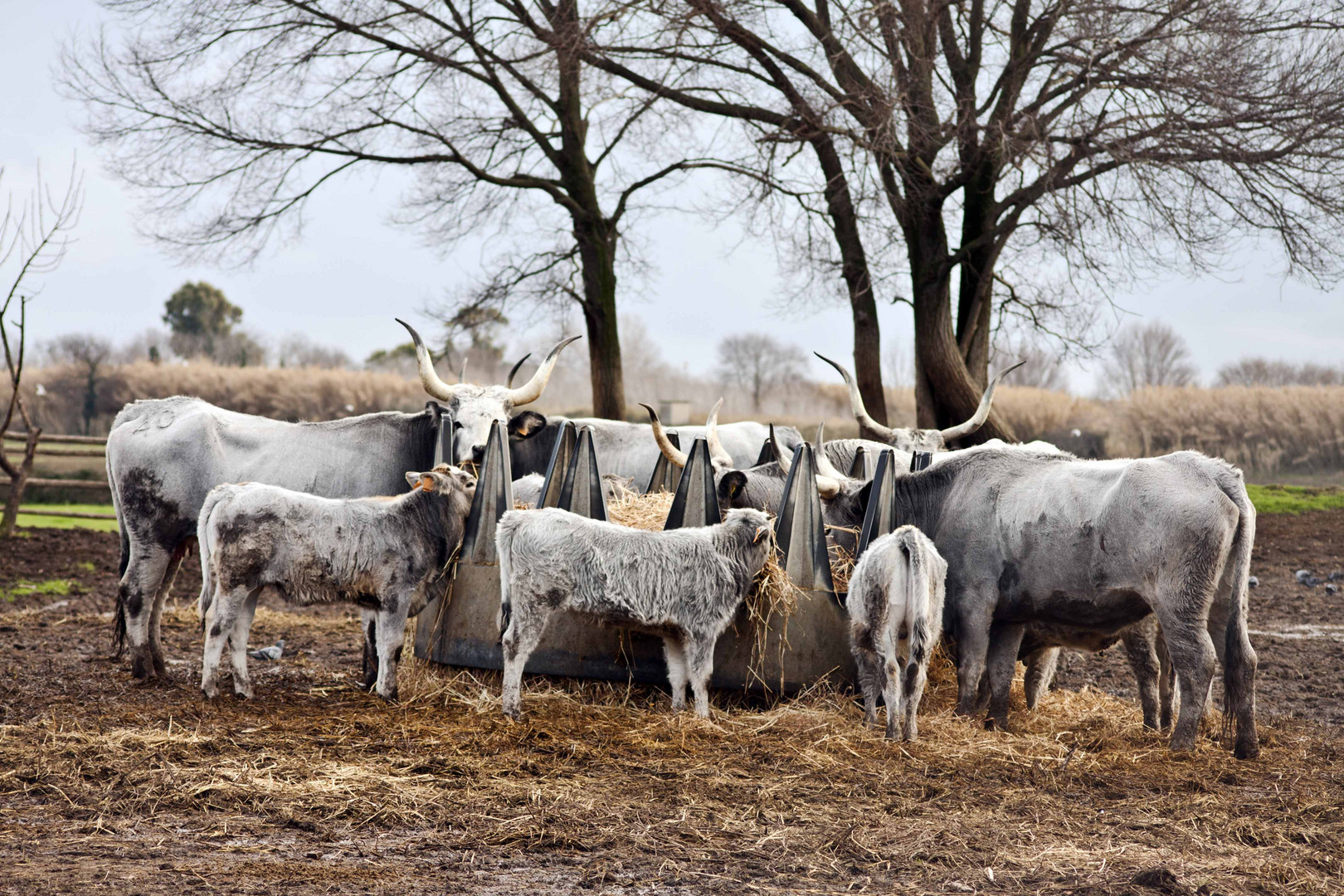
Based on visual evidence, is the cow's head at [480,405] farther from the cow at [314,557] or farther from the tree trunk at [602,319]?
the tree trunk at [602,319]

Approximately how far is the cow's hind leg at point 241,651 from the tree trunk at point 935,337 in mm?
10058

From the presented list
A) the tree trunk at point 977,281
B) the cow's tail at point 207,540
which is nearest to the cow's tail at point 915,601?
the cow's tail at point 207,540

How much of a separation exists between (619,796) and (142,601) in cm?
472

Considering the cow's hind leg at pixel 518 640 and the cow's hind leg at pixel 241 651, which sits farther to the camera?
the cow's hind leg at pixel 241 651

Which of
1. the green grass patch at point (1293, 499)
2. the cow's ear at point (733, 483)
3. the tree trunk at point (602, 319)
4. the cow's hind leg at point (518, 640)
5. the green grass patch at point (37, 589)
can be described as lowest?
the green grass patch at point (37, 589)

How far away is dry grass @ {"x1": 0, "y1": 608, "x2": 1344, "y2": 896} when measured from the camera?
13.7ft

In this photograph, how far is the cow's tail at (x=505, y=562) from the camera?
6.33 meters

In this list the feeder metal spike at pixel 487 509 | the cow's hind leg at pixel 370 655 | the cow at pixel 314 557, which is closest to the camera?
the cow at pixel 314 557

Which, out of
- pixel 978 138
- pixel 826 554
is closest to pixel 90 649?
pixel 826 554

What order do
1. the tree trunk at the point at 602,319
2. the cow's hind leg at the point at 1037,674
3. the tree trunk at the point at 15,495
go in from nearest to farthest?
1. the cow's hind leg at the point at 1037,674
2. the tree trunk at the point at 15,495
3. the tree trunk at the point at 602,319

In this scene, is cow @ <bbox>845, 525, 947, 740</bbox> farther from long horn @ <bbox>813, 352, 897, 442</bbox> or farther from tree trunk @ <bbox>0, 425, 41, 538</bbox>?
tree trunk @ <bbox>0, 425, 41, 538</bbox>

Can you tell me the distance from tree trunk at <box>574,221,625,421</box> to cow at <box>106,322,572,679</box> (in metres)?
8.02

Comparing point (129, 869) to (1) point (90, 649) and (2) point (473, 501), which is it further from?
(1) point (90, 649)

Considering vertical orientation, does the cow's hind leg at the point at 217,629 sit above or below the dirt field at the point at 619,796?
above
